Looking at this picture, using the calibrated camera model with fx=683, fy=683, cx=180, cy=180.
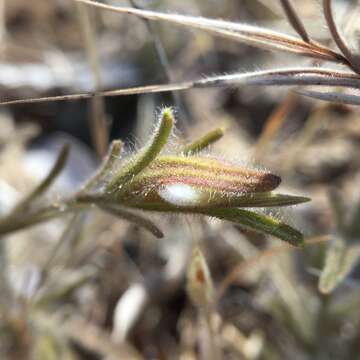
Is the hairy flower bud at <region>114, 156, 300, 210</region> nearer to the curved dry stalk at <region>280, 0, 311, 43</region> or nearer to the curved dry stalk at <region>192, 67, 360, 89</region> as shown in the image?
the curved dry stalk at <region>192, 67, 360, 89</region>

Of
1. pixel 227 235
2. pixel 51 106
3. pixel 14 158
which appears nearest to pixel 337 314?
pixel 227 235

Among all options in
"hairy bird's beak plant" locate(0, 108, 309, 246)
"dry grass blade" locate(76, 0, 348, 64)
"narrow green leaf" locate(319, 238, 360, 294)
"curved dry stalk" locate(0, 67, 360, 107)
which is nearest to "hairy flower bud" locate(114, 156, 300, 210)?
"hairy bird's beak plant" locate(0, 108, 309, 246)

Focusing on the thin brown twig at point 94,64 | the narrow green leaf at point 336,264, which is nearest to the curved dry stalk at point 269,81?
the narrow green leaf at point 336,264

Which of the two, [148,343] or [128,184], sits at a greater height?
[128,184]

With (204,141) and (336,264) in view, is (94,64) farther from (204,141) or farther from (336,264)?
(336,264)

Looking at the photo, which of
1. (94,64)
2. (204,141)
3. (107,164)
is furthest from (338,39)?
(94,64)

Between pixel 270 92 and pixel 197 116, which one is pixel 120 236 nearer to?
pixel 197 116
